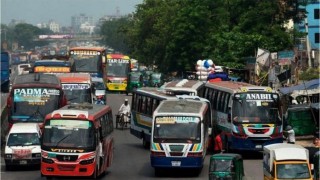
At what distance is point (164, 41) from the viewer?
9575 cm

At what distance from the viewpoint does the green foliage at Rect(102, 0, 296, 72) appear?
6512cm

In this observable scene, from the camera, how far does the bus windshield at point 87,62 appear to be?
62.9m

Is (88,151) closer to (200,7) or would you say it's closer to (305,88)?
(305,88)

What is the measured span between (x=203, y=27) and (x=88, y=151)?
48.7 m

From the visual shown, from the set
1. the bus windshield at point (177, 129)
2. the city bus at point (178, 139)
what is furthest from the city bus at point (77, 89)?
the bus windshield at point (177, 129)

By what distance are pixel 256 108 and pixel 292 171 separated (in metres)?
11.3

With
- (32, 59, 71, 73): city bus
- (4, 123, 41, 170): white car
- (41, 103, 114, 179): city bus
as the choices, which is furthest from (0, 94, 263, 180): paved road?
(32, 59, 71, 73): city bus

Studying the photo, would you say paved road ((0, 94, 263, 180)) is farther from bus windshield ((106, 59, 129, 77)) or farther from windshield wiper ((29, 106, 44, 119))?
bus windshield ((106, 59, 129, 77))

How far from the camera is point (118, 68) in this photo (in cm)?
8300

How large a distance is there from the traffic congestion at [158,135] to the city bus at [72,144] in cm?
3

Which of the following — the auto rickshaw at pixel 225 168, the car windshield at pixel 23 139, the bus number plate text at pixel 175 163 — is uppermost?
the auto rickshaw at pixel 225 168

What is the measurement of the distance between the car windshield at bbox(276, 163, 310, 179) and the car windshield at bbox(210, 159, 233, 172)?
2.24 meters

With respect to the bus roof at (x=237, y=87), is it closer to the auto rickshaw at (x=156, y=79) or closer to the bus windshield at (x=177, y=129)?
the bus windshield at (x=177, y=129)

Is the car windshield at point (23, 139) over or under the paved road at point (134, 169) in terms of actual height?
over
